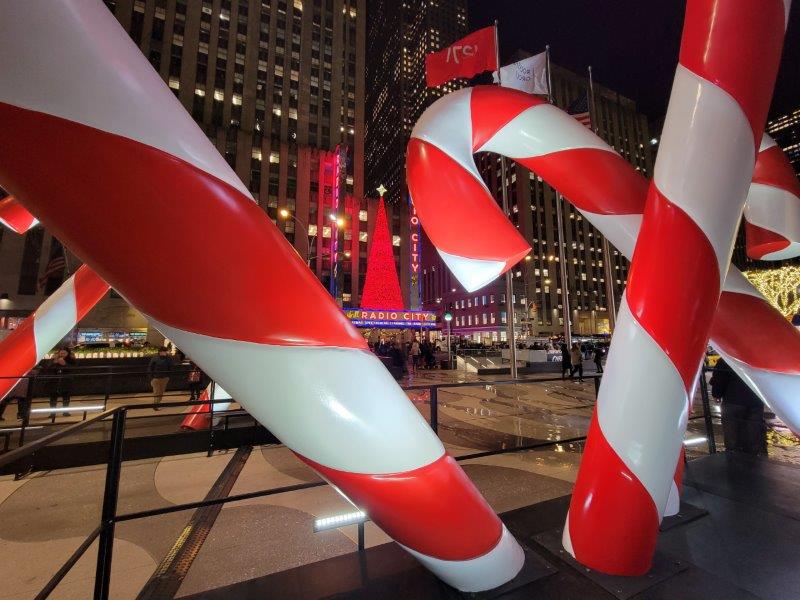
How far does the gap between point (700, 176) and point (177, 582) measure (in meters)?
3.67

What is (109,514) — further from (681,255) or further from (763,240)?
(763,240)

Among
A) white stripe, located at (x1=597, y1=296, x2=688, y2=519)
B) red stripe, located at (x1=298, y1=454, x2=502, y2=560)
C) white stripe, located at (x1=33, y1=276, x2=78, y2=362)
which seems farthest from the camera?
white stripe, located at (x1=33, y1=276, x2=78, y2=362)

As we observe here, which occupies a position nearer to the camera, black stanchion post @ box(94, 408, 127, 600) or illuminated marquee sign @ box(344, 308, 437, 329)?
black stanchion post @ box(94, 408, 127, 600)

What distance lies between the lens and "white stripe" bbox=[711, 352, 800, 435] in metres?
1.49

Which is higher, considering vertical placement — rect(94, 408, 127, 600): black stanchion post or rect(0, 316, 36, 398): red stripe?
rect(0, 316, 36, 398): red stripe

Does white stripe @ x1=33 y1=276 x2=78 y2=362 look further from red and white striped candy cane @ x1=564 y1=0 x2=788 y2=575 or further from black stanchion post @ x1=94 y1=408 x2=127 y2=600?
red and white striped candy cane @ x1=564 y1=0 x2=788 y2=575

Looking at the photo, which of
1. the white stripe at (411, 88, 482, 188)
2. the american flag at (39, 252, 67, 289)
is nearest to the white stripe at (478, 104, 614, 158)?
the white stripe at (411, 88, 482, 188)

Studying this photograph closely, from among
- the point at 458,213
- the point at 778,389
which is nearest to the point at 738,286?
the point at 778,389

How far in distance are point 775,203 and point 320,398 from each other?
226 cm

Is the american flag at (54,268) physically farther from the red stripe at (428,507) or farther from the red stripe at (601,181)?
the red stripe at (601,181)

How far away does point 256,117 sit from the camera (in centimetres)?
4500

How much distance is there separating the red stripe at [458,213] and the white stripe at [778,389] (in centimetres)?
106

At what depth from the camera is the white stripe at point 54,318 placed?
410 cm

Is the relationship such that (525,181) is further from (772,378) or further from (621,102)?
(772,378)
